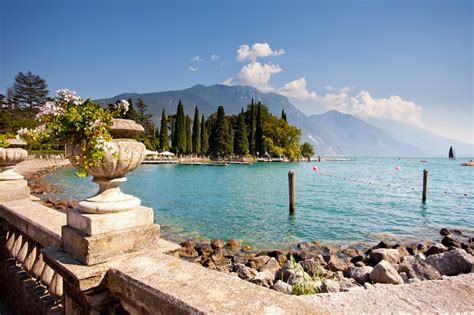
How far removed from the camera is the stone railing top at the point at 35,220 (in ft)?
9.58

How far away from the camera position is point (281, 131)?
2817 inches

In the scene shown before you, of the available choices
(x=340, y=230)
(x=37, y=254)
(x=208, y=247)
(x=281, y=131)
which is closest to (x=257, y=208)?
(x=340, y=230)

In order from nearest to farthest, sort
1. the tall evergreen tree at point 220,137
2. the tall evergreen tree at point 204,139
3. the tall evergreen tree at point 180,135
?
the tall evergreen tree at point 180,135
the tall evergreen tree at point 220,137
the tall evergreen tree at point 204,139

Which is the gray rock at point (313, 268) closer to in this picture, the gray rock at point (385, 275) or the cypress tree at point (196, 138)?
the gray rock at point (385, 275)

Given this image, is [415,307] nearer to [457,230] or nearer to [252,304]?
[252,304]

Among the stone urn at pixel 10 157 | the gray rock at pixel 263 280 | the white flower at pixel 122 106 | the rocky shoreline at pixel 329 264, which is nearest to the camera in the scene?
the white flower at pixel 122 106

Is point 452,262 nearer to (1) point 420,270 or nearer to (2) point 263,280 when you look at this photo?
(1) point 420,270

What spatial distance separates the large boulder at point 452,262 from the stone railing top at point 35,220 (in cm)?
712

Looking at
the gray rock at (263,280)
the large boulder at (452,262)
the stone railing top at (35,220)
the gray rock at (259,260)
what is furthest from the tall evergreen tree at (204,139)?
the stone railing top at (35,220)

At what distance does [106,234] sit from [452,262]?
23.4 ft

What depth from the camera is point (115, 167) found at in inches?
85.0

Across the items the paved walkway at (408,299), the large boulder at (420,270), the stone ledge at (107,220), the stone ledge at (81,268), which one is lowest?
the large boulder at (420,270)

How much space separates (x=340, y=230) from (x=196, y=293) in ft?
40.8

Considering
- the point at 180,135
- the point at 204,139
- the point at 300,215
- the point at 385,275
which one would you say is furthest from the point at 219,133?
the point at 385,275
